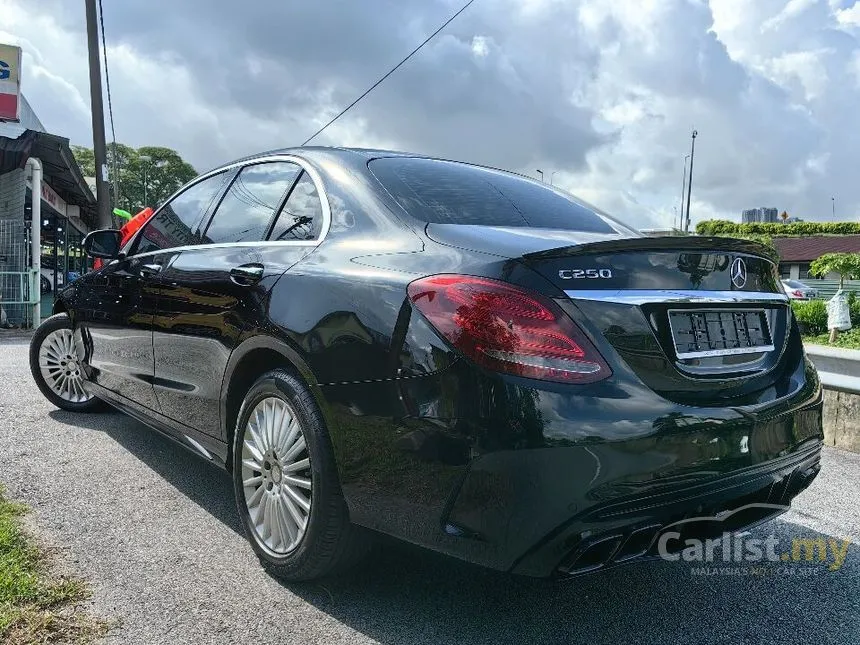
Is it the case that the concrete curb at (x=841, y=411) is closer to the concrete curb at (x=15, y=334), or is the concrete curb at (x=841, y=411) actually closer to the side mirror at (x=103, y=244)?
the side mirror at (x=103, y=244)

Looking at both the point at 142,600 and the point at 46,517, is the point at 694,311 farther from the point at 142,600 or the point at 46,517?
the point at 46,517

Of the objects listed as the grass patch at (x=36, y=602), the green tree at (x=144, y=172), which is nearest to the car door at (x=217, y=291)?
the grass patch at (x=36, y=602)

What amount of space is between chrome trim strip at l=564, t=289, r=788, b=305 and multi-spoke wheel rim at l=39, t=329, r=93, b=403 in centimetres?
400

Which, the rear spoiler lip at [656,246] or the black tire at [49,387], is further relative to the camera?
the black tire at [49,387]

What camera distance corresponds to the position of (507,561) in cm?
191

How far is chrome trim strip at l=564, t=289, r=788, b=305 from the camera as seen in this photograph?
6.53 feet

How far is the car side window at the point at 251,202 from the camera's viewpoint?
2986mm

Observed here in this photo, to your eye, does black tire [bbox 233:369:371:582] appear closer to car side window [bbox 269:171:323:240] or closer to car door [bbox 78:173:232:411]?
car side window [bbox 269:171:323:240]

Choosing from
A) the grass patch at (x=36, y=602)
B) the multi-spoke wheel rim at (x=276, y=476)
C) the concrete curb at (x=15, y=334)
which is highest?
the multi-spoke wheel rim at (x=276, y=476)

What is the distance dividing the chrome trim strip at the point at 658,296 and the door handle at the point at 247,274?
1.26m

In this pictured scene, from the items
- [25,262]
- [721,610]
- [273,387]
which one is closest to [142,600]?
[273,387]

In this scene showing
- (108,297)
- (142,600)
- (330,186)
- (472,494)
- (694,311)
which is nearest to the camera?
(472,494)

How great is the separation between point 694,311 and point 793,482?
74 centimetres

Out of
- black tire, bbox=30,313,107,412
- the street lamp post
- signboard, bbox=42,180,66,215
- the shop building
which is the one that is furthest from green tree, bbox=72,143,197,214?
black tire, bbox=30,313,107,412
